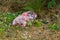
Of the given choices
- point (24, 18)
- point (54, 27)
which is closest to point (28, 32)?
point (24, 18)

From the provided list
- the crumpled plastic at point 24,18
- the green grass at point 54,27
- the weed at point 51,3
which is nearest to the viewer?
the green grass at point 54,27

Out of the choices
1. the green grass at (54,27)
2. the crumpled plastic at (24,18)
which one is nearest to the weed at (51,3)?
the crumpled plastic at (24,18)

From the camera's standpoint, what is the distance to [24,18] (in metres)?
5.99

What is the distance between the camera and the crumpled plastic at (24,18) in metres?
5.84

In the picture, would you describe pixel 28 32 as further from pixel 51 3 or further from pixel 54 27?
pixel 51 3

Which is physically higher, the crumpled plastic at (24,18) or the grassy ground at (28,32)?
the crumpled plastic at (24,18)

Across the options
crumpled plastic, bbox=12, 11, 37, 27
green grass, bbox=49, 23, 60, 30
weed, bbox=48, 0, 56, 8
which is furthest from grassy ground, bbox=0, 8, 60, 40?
weed, bbox=48, 0, 56, 8

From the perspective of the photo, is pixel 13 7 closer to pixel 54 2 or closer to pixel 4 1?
pixel 4 1

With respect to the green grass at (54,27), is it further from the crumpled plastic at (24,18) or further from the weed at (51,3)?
the weed at (51,3)

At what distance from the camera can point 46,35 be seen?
5520 mm

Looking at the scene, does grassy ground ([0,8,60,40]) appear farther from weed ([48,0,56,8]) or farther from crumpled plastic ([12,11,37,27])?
weed ([48,0,56,8])

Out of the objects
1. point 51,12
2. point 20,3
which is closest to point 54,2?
point 51,12

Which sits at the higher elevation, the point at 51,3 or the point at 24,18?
the point at 51,3

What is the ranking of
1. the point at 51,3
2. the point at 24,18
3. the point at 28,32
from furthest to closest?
the point at 51,3 → the point at 24,18 → the point at 28,32
